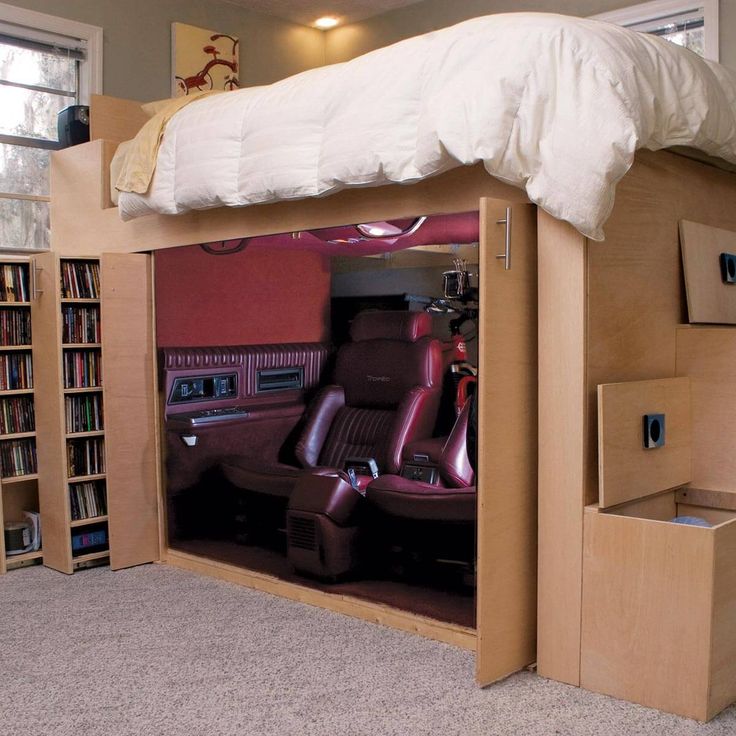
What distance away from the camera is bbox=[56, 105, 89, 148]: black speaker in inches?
174

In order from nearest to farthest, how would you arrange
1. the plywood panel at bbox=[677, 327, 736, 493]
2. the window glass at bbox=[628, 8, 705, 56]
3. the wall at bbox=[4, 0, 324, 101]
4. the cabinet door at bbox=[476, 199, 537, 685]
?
the cabinet door at bbox=[476, 199, 537, 685]
the plywood panel at bbox=[677, 327, 736, 493]
the window glass at bbox=[628, 8, 705, 56]
the wall at bbox=[4, 0, 324, 101]

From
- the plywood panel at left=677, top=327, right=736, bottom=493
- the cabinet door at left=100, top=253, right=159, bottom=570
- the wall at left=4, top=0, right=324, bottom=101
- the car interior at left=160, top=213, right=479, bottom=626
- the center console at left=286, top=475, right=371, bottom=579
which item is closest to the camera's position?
the plywood panel at left=677, top=327, right=736, bottom=493

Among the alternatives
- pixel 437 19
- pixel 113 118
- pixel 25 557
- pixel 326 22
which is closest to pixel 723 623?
pixel 25 557

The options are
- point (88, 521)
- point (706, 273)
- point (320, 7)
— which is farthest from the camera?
point (320, 7)

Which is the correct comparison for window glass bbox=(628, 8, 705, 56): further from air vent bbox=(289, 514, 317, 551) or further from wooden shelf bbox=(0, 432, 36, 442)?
wooden shelf bbox=(0, 432, 36, 442)

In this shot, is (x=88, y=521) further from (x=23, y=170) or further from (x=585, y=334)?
(x=585, y=334)

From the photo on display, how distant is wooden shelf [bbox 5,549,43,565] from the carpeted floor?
495 millimetres

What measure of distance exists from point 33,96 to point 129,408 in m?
2.39

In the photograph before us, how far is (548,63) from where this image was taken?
2512 millimetres

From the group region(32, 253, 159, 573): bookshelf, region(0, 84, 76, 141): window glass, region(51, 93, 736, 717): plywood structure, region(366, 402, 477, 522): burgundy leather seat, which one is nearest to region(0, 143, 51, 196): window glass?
region(0, 84, 76, 141): window glass

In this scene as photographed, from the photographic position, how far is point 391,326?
13.0ft

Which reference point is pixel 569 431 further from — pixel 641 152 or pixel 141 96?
pixel 141 96

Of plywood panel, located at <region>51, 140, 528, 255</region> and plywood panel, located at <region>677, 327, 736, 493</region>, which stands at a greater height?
plywood panel, located at <region>51, 140, 528, 255</region>

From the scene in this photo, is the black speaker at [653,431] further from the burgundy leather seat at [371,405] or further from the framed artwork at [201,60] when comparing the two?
the framed artwork at [201,60]
